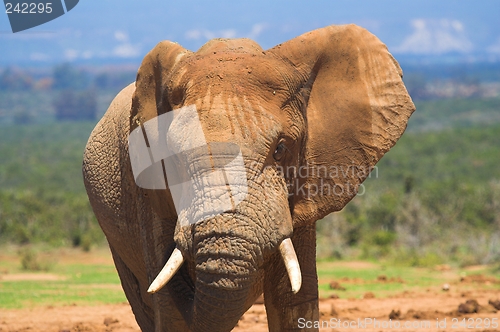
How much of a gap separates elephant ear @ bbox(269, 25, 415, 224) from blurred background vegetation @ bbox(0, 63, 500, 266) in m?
1.54

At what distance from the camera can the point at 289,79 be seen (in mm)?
5109

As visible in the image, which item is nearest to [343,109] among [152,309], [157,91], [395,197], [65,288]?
[157,91]

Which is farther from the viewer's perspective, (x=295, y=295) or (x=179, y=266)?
(x=295, y=295)

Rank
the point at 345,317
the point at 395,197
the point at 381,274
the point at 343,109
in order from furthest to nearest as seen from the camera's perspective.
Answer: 1. the point at 395,197
2. the point at 381,274
3. the point at 345,317
4. the point at 343,109

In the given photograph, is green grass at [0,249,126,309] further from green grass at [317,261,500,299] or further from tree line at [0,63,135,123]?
tree line at [0,63,135,123]

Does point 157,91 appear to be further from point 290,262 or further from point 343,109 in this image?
point 290,262

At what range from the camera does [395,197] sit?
20.5 meters

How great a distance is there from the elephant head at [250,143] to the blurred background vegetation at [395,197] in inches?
64.2

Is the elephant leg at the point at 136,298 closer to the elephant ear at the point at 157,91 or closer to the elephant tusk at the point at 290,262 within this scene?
the elephant ear at the point at 157,91

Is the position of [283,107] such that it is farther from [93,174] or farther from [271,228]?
[93,174]

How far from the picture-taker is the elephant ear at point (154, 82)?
5270 millimetres

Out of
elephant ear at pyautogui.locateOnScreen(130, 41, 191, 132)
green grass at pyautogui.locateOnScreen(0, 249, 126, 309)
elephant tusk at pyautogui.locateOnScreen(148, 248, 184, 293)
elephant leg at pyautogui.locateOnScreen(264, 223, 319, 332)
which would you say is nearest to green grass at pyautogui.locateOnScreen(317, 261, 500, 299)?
green grass at pyautogui.locateOnScreen(0, 249, 126, 309)

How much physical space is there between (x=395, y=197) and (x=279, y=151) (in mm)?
15941

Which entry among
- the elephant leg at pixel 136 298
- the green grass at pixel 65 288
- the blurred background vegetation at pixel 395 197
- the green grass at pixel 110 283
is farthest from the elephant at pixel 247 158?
the green grass at pixel 110 283
